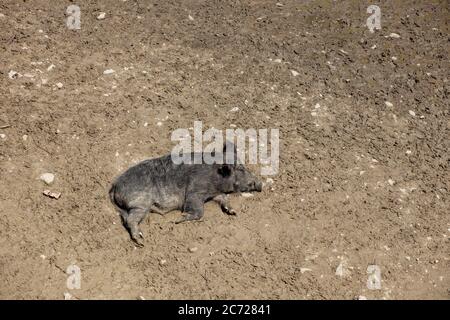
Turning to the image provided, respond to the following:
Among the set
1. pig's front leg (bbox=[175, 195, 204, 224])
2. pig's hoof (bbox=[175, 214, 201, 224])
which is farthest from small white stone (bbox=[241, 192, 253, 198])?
pig's hoof (bbox=[175, 214, 201, 224])

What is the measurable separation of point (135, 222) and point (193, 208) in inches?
28.5

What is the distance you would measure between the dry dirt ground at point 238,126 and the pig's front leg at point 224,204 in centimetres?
11

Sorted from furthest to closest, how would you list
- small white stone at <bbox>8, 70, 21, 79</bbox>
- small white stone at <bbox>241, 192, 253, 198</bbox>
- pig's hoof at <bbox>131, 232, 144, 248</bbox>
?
small white stone at <bbox>8, 70, 21, 79</bbox>, small white stone at <bbox>241, 192, 253, 198</bbox>, pig's hoof at <bbox>131, 232, 144, 248</bbox>

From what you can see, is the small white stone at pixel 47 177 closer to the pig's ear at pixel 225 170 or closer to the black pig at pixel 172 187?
the black pig at pixel 172 187

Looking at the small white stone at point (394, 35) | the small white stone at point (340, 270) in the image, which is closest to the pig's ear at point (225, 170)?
the small white stone at point (340, 270)

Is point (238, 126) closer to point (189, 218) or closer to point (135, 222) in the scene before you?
point (189, 218)

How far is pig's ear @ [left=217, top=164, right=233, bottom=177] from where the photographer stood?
6.34 metres

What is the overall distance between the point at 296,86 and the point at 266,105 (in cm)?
68

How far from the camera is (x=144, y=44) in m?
8.40

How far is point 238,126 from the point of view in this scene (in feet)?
23.7

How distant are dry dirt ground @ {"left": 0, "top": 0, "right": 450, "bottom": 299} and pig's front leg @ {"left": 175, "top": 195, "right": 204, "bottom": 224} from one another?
102 millimetres

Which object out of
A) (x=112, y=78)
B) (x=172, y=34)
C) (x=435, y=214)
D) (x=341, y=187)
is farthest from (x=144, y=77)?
(x=435, y=214)

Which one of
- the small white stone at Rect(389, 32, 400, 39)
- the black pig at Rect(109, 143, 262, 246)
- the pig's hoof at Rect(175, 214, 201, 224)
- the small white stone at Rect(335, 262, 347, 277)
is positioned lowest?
the small white stone at Rect(335, 262, 347, 277)

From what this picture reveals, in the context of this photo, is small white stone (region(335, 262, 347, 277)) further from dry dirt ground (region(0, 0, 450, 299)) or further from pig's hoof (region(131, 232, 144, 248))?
pig's hoof (region(131, 232, 144, 248))
